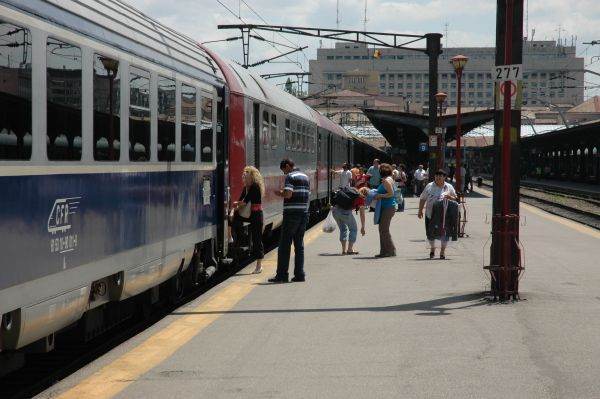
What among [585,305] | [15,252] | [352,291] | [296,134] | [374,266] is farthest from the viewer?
[296,134]

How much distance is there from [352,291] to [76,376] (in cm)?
484

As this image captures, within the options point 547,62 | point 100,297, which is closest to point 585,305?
point 100,297

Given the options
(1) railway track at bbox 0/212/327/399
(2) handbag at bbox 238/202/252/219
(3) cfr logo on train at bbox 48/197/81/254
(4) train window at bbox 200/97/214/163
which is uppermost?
(4) train window at bbox 200/97/214/163

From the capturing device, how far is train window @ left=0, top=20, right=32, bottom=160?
17.7 ft

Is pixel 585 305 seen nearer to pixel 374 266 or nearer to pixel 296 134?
pixel 374 266

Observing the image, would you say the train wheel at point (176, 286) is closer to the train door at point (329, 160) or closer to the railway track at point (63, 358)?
the railway track at point (63, 358)

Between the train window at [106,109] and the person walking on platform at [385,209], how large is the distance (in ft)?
27.3

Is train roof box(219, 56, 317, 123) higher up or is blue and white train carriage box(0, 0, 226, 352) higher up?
train roof box(219, 56, 317, 123)

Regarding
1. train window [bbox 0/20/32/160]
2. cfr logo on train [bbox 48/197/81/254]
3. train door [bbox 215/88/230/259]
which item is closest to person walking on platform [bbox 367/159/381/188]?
train door [bbox 215/88/230/259]

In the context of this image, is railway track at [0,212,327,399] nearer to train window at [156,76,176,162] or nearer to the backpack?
train window at [156,76,176,162]

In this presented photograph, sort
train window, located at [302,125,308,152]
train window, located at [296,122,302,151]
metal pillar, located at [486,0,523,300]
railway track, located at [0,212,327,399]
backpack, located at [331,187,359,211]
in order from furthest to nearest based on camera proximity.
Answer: train window, located at [302,125,308,152] < train window, located at [296,122,302,151] < backpack, located at [331,187,359,211] < metal pillar, located at [486,0,523,300] < railway track, located at [0,212,327,399]

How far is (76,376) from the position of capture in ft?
22.2

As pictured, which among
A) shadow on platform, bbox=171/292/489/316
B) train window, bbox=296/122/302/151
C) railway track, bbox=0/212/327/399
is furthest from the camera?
train window, bbox=296/122/302/151

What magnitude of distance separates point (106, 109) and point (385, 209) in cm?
889
